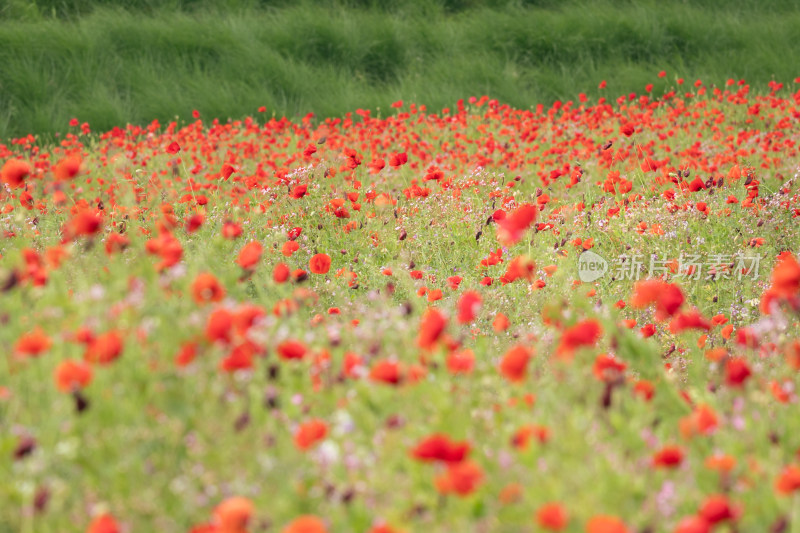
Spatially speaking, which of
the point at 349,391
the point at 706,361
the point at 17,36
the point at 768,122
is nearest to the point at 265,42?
the point at 17,36

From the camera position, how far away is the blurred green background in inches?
381

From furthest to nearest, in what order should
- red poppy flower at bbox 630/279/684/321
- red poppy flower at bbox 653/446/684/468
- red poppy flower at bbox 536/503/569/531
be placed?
red poppy flower at bbox 630/279/684/321, red poppy flower at bbox 653/446/684/468, red poppy flower at bbox 536/503/569/531

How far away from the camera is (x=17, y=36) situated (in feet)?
34.2

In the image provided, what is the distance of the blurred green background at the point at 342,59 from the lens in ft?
31.7

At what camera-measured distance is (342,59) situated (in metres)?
10.8

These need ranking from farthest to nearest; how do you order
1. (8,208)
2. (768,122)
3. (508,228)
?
(768,122), (8,208), (508,228)

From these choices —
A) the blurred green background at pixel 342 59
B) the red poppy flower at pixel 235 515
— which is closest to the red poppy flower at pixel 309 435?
the red poppy flower at pixel 235 515

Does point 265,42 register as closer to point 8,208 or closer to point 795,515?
point 8,208

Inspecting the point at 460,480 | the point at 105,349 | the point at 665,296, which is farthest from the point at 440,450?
the point at 665,296

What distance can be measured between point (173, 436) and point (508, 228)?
103 cm

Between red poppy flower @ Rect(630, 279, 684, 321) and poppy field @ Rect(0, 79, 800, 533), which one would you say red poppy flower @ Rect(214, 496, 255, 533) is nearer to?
poppy field @ Rect(0, 79, 800, 533)

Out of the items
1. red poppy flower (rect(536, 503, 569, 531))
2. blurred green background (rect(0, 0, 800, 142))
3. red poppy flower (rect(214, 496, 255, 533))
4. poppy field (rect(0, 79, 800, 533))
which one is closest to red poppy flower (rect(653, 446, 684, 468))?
poppy field (rect(0, 79, 800, 533))

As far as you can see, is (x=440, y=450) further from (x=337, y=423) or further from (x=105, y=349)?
(x=105, y=349)

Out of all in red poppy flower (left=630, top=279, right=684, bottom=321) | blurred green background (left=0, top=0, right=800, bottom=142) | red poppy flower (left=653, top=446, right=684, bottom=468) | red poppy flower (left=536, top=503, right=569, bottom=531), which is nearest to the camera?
red poppy flower (left=536, top=503, right=569, bottom=531)
